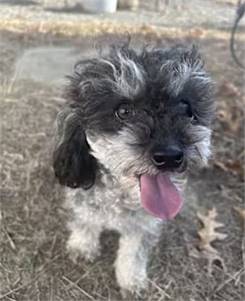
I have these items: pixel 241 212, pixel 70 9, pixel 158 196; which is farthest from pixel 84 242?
pixel 70 9

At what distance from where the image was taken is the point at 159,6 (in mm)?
3537

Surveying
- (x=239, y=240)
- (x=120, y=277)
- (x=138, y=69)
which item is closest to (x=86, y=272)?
(x=120, y=277)

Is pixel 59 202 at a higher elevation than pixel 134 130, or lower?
lower

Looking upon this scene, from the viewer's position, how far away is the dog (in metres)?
1.88

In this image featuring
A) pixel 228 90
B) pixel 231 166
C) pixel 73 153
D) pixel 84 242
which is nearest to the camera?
pixel 73 153

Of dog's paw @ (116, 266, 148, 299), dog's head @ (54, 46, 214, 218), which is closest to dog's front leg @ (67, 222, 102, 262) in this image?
dog's paw @ (116, 266, 148, 299)

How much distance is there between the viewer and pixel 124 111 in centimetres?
194

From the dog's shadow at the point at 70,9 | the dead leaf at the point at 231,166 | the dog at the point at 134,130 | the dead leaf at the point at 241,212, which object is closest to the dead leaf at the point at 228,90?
the dead leaf at the point at 231,166

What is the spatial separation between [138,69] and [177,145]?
321 mm

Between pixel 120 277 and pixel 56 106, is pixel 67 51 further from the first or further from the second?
pixel 120 277

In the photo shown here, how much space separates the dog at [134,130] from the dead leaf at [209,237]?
19.2 inches

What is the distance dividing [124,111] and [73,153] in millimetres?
342

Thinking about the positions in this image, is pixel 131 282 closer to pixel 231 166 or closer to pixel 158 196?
pixel 158 196

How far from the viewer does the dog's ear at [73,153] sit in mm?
2104
